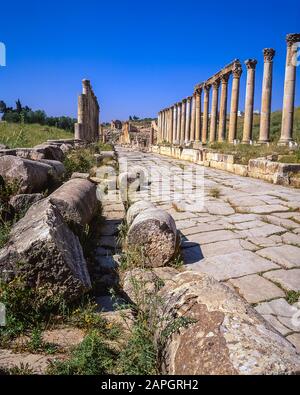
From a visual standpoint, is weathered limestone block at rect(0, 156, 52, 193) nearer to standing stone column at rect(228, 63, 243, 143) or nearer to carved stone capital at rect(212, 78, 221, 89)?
standing stone column at rect(228, 63, 243, 143)

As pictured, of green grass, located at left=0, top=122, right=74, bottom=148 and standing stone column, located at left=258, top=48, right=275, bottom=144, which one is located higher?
standing stone column, located at left=258, top=48, right=275, bottom=144

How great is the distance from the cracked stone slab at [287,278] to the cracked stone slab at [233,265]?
12 centimetres

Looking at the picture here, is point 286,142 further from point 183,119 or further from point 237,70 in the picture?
point 183,119

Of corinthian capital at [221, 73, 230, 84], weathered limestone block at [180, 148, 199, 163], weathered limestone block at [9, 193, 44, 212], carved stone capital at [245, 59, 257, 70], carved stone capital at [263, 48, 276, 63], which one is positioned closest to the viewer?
weathered limestone block at [9, 193, 44, 212]

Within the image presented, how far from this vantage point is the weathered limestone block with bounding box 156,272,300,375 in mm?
1616

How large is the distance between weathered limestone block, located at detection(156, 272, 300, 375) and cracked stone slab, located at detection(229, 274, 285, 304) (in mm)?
1027

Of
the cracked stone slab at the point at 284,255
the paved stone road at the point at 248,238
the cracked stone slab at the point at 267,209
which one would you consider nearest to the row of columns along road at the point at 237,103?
the paved stone road at the point at 248,238

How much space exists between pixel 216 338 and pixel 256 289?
1.69 metres

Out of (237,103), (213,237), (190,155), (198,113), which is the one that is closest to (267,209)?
(213,237)

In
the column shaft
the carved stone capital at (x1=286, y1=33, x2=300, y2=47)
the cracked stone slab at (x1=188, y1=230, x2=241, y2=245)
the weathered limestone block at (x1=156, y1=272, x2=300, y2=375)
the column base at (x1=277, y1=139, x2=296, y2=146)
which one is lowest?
the cracked stone slab at (x1=188, y1=230, x2=241, y2=245)

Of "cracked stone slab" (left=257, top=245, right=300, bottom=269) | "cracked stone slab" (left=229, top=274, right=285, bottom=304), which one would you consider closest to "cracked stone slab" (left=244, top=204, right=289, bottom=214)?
"cracked stone slab" (left=257, top=245, right=300, bottom=269)

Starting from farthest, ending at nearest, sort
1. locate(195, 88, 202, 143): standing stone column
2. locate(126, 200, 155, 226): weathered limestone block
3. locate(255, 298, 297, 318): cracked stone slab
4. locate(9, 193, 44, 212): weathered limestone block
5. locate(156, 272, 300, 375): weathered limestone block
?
locate(195, 88, 202, 143): standing stone column → locate(126, 200, 155, 226): weathered limestone block → locate(9, 193, 44, 212): weathered limestone block → locate(255, 298, 297, 318): cracked stone slab → locate(156, 272, 300, 375): weathered limestone block

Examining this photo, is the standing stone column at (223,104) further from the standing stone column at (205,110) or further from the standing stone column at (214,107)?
the standing stone column at (205,110)

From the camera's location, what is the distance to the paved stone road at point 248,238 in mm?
3215
